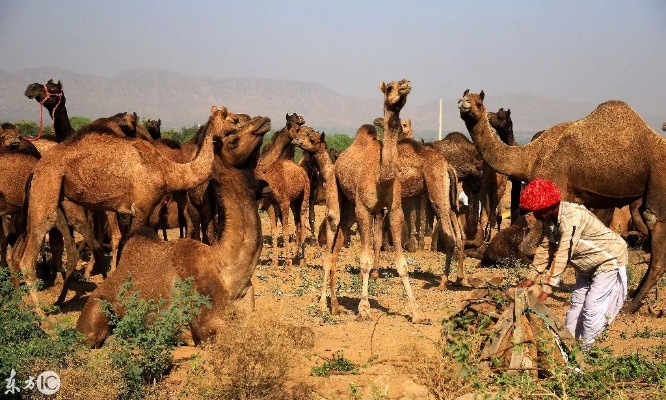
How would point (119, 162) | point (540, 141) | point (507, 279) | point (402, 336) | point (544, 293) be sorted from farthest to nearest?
1. point (507, 279)
2. point (540, 141)
3. point (119, 162)
4. point (402, 336)
5. point (544, 293)

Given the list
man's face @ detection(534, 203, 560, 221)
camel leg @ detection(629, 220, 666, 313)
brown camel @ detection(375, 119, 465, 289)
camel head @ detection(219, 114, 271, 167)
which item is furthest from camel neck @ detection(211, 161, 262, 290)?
brown camel @ detection(375, 119, 465, 289)

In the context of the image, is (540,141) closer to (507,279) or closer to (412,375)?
(507,279)

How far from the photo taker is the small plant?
23.6ft

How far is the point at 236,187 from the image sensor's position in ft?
26.1

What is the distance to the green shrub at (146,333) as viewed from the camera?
650cm

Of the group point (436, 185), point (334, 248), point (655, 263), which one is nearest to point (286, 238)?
point (436, 185)

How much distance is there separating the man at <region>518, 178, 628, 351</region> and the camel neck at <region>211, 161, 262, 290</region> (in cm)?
263

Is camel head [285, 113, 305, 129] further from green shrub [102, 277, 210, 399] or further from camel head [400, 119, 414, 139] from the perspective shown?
green shrub [102, 277, 210, 399]

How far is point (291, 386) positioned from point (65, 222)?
6468 mm

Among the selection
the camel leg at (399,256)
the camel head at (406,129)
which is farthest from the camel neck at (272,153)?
the camel leg at (399,256)

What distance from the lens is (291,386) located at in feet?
21.5

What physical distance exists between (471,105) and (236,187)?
464 centimetres

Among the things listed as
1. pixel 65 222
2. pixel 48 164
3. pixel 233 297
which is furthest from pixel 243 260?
pixel 65 222

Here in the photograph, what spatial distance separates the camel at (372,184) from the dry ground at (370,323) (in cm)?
49
